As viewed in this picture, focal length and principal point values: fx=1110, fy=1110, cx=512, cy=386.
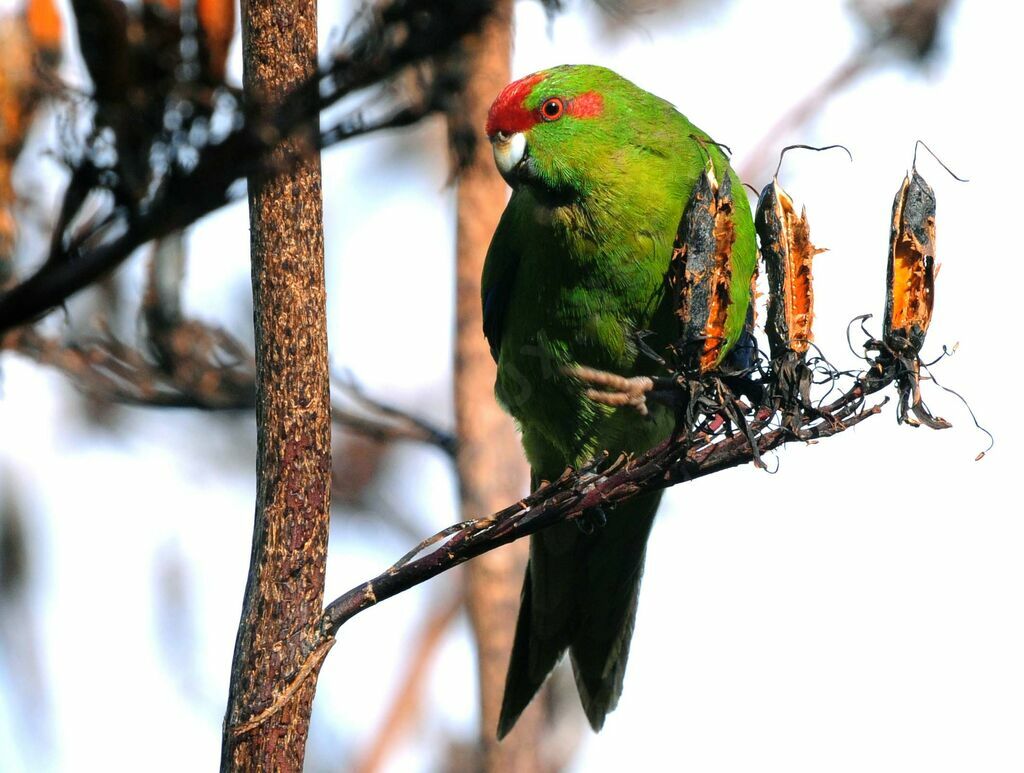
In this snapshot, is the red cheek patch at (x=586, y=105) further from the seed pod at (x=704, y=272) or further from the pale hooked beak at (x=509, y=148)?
the seed pod at (x=704, y=272)

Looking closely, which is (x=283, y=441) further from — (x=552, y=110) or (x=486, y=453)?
(x=486, y=453)

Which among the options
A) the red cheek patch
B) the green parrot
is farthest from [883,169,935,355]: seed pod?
the red cheek patch

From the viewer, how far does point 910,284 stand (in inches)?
104

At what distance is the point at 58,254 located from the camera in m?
1.73

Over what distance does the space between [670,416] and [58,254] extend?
2896mm

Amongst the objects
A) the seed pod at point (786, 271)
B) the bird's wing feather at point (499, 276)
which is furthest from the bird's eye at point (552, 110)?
the seed pod at point (786, 271)

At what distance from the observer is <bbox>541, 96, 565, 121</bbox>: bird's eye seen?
415cm

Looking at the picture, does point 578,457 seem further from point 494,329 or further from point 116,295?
point 116,295

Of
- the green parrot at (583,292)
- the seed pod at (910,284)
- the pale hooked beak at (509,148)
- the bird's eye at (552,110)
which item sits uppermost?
the bird's eye at (552,110)

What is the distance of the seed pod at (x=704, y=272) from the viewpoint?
257 centimetres

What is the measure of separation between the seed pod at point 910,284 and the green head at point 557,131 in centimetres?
162

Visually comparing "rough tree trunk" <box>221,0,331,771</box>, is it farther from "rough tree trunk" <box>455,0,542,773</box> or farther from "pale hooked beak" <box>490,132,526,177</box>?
"rough tree trunk" <box>455,0,542,773</box>

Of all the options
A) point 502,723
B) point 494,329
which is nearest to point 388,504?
point 494,329

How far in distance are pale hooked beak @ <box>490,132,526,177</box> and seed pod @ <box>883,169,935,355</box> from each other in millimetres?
1785
